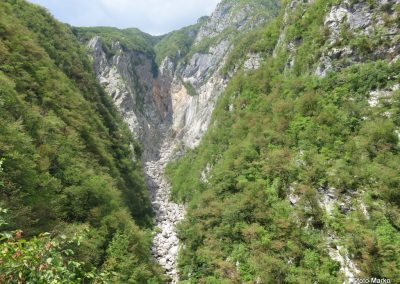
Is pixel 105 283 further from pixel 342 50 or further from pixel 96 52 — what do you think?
pixel 96 52

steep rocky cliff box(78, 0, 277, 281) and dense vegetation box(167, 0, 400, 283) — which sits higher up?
steep rocky cliff box(78, 0, 277, 281)

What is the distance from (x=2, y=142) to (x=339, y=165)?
1095 inches

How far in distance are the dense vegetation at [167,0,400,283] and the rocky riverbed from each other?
282cm

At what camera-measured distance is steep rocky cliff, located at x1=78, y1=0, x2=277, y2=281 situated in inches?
3570

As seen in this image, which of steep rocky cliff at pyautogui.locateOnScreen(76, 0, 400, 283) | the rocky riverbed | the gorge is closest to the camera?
the gorge

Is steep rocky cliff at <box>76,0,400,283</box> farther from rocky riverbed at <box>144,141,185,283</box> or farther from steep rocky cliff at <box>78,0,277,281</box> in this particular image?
steep rocky cliff at <box>78,0,277,281</box>

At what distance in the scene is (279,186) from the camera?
1218 inches

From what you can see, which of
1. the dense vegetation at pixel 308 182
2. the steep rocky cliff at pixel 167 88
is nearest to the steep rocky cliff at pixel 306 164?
the dense vegetation at pixel 308 182

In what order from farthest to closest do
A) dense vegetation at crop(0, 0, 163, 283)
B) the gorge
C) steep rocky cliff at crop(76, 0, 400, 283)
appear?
steep rocky cliff at crop(76, 0, 400, 283) → the gorge → dense vegetation at crop(0, 0, 163, 283)

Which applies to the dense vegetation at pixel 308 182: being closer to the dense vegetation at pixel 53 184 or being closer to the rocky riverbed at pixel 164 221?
the rocky riverbed at pixel 164 221

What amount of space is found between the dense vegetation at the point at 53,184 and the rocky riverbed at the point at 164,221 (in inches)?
114

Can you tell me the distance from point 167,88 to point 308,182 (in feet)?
476

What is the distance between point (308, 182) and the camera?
28266 millimetres

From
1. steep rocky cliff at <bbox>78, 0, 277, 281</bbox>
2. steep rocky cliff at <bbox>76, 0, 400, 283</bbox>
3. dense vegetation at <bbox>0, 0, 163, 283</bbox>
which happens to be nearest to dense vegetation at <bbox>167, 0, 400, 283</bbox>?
steep rocky cliff at <bbox>76, 0, 400, 283</bbox>
